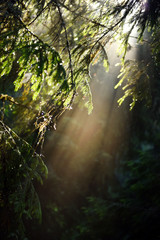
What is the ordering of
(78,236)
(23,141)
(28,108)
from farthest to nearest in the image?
(78,236)
(28,108)
(23,141)

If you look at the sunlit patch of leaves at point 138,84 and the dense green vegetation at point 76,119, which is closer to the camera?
the dense green vegetation at point 76,119

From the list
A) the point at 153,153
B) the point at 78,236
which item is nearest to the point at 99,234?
the point at 78,236

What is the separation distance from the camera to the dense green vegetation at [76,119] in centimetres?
208

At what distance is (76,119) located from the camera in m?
9.41

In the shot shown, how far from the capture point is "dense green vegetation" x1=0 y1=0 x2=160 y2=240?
2.08m

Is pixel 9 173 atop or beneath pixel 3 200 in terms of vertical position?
atop

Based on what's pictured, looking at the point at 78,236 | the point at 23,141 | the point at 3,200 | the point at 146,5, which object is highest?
the point at 146,5

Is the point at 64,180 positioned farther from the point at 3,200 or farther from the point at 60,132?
the point at 3,200

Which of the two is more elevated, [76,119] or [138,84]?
[76,119]

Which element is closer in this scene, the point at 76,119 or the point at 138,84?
the point at 138,84

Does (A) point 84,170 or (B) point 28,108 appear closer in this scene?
(B) point 28,108

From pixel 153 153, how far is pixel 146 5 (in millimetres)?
5164

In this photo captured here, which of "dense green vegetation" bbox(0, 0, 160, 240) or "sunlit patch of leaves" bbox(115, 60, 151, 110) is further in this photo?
"sunlit patch of leaves" bbox(115, 60, 151, 110)

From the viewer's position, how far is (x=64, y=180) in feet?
28.3
